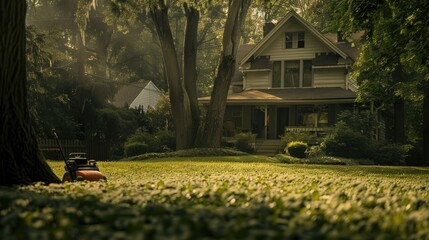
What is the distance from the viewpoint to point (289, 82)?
129ft

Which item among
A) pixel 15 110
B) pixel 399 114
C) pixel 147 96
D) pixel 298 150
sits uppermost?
pixel 147 96

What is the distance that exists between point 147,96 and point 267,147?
25716 mm

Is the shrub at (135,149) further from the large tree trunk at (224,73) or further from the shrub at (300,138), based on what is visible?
the shrub at (300,138)

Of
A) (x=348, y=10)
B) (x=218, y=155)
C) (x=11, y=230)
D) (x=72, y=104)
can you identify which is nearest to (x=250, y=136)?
(x=218, y=155)

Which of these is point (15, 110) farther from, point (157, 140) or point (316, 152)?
point (157, 140)

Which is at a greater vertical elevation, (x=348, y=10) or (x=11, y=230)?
(x=348, y=10)

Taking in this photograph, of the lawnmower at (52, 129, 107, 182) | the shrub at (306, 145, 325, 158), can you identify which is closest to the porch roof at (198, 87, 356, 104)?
the shrub at (306, 145, 325, 158)

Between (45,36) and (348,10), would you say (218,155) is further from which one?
(348,10)

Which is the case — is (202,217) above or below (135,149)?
below

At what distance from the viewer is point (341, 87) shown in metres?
37.9

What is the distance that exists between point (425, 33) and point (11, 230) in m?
13.3

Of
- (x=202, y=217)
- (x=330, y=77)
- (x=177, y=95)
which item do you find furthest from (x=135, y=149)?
(x=202, y=217)

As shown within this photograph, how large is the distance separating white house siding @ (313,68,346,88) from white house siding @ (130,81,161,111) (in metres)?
23.4

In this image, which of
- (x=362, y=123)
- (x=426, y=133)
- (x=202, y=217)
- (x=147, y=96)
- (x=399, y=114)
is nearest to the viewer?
(x=202, y=217)
